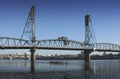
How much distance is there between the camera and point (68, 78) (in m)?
89.0

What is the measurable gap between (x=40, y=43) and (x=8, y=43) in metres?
22.3

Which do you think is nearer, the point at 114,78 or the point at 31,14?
the point at 114,78

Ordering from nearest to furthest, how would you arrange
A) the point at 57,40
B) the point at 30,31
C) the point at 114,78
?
the point at 114,78, the point at 30,31, the point at 57,40

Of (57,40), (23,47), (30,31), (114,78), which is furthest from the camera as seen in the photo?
(57,40)

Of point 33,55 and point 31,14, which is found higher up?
point 31,14

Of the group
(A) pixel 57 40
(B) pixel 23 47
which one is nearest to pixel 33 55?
(B) pixel 23 47

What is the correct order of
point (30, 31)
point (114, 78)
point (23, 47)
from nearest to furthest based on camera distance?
point (114, 78) → point (23, 47) → point (30, 31)

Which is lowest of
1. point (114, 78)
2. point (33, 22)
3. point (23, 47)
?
point (114, 78)

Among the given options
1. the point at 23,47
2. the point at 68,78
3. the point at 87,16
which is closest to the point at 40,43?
the point at 23,47

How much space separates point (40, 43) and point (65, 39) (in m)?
20.7

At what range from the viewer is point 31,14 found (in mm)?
165625

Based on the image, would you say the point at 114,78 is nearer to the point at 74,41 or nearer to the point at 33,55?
the point at 33,55

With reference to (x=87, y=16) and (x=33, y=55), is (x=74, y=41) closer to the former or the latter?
(x=87, y=16)

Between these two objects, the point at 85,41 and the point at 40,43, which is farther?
the point at 85,41
